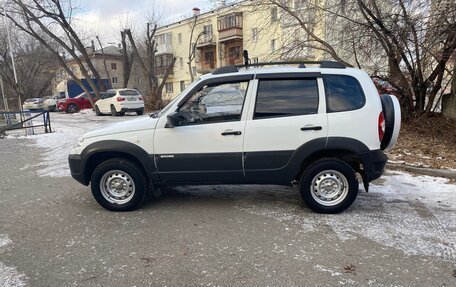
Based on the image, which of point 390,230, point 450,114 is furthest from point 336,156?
point 450,114

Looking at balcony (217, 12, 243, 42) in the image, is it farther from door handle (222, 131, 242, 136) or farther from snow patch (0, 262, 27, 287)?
snow patch (0, 262, 27, 287)

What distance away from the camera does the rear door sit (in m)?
4.32

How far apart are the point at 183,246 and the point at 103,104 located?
63.7ft

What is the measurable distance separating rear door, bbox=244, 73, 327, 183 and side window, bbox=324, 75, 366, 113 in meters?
0.09

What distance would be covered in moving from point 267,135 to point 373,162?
54.9 inches

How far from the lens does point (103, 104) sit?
70.0ft

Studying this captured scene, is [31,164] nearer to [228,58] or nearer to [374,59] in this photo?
[374,59]

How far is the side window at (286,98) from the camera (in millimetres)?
4352

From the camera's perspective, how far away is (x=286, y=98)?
4.39 m

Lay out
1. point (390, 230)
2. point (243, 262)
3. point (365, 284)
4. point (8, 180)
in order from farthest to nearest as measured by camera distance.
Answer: point (8, 180) < point (390, 230) < point (243, 262) < point (365, 284)

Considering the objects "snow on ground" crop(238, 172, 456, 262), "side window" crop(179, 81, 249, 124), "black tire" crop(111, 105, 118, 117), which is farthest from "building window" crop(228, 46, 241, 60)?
"side window" crop(179, 81, 249, 124)

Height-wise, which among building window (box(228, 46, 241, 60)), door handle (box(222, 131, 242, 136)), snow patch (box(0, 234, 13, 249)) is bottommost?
snow patch (box(0, 234, 13, 249))

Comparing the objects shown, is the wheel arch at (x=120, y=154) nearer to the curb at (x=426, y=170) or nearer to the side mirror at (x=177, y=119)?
the side mirror at (x=177, y=119)

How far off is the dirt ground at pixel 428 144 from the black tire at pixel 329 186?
303 cm
